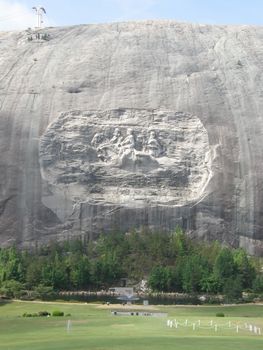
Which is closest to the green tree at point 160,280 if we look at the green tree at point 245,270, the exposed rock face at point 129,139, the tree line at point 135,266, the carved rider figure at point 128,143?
the tree line at point 135,266

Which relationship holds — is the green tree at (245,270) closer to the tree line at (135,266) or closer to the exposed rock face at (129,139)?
the tree line at (135,266)

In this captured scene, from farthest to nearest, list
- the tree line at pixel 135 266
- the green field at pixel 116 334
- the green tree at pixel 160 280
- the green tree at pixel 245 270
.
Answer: the green tree at pixel 245 270 → the green tree at pixel 160 280 → the tree line at pixel 135 266 → the green field at pixel 116 334

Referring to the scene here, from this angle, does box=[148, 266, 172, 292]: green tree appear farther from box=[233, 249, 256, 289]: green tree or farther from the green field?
the green field

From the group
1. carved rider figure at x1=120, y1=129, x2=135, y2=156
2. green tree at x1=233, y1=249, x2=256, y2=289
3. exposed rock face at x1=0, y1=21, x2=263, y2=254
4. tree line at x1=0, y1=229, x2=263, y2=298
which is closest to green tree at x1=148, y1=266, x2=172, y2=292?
tree line at x1=0, y1=229, x2=263, y2=298

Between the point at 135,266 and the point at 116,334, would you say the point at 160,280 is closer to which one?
the point at 135,266

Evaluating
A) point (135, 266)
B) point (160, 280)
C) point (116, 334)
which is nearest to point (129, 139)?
point (135, 266)
